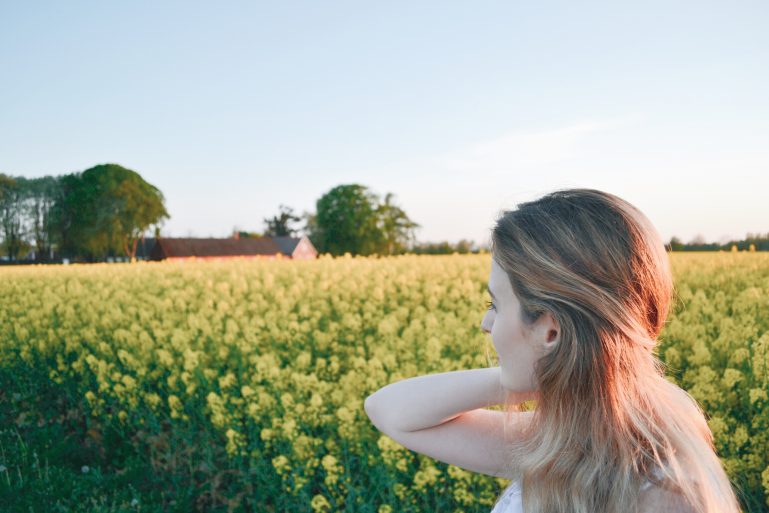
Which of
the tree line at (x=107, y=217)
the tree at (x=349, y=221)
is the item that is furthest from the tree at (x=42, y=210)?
the tree at (x=349, y=221)

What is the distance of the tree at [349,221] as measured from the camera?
57250 mm

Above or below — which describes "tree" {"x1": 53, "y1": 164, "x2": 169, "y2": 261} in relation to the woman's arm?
above

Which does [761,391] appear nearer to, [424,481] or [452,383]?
[424,481]

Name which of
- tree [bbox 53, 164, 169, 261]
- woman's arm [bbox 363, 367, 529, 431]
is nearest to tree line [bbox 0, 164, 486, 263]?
tree [bbox 53, 164, 169, 261]

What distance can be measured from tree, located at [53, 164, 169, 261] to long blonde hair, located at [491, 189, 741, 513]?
2172 inches

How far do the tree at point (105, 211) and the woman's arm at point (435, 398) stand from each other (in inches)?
2150

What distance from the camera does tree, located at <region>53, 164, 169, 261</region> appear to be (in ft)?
170

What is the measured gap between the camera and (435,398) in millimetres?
1646

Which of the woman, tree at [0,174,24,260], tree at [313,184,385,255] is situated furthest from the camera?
tree at [313,184,385,255]

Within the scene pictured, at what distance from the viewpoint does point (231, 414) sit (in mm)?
4398

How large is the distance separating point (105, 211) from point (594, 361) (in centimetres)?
5708

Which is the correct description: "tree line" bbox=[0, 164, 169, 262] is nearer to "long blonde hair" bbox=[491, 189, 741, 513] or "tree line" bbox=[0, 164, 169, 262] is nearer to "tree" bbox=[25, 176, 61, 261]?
"tree" bbox=[25, 176, 61, 261]

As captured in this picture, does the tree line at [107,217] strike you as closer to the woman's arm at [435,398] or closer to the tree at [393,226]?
the tree at [393,226]

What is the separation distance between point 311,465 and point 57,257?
5709cm
